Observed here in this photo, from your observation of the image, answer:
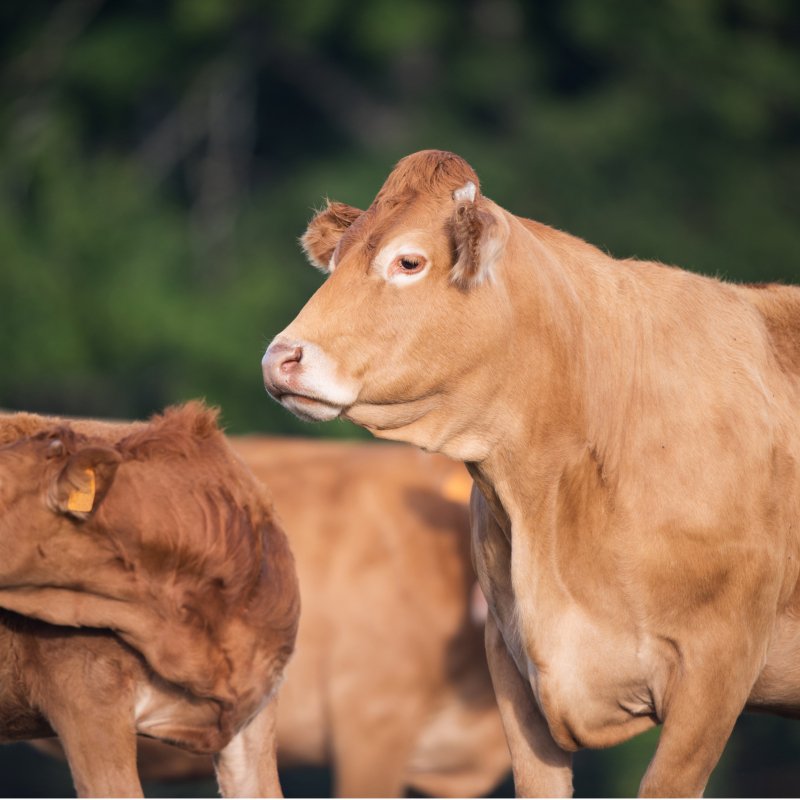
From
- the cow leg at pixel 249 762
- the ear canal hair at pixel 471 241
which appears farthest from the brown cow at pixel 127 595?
the ear canal hair at pixel 471 241

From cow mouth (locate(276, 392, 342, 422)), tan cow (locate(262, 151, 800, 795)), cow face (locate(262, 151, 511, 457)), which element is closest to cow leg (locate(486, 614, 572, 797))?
tan cow (locate(262, 151, 800, 795))

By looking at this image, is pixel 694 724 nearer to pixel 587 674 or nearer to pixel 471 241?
pixel 587 674

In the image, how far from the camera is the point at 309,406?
11.8ft

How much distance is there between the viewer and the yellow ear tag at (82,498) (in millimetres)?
3525

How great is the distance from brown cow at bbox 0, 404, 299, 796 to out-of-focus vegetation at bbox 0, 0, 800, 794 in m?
8.91

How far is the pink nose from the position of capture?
11.6ft

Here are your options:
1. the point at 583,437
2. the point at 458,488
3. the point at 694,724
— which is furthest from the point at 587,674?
the point at 458,488

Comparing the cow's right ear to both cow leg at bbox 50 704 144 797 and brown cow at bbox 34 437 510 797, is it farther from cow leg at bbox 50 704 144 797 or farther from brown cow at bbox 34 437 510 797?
brown cow at bbox 34 437 510 797

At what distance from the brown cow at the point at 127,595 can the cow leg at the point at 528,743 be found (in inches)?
24.5

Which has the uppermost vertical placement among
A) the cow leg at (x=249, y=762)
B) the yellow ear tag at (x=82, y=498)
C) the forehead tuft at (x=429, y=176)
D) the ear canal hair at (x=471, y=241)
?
the forehead tuft at (x=429, y=176)

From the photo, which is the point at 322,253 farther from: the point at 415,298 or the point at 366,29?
the point at 366,29

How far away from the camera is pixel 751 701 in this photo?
412 cm

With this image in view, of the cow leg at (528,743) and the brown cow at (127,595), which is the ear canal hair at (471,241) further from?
the cow leg at (528,743)

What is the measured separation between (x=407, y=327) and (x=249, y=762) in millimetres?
1136
